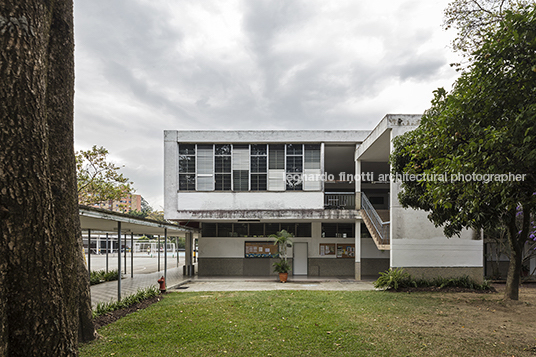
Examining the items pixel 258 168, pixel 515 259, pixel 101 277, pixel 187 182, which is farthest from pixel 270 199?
pixel 515 259

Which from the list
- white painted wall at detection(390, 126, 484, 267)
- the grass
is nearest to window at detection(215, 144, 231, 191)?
the grass

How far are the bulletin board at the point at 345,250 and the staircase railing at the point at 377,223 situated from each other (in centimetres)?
309

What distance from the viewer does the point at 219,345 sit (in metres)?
5.99

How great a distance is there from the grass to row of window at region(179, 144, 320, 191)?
7146 millimetres

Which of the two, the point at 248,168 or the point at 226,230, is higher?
→ the point at 248,168

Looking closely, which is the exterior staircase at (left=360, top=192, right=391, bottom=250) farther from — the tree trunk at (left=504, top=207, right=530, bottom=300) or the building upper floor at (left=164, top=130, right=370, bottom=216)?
the tree trunk at (left=504, top=207, right=530, bottom=300)

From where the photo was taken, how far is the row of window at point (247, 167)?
55.7ft

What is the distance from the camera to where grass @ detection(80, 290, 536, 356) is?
5.81 metres

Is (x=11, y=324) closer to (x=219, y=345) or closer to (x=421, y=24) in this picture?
(x=219, y=345)

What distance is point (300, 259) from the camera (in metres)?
18.5

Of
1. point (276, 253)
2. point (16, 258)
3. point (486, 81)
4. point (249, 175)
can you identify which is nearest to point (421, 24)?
point (486, 81)

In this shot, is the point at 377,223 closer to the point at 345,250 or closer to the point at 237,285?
the point at 345,250

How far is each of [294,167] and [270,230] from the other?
4.06 metres

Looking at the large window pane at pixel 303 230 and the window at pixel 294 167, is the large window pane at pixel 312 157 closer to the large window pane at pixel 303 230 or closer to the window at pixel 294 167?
the window at pixel 294 167
